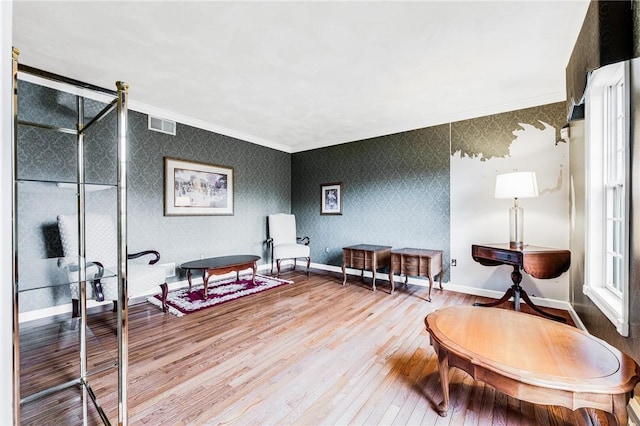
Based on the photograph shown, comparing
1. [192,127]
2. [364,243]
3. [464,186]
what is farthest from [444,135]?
[192,127]

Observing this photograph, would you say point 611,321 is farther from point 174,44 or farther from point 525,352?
point 174,44

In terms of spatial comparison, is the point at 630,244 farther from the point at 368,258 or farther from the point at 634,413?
the point at 368,258

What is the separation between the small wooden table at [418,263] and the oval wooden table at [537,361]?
1707 millimetres

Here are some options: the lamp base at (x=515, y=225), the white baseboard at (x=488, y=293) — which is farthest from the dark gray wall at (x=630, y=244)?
the lamp base at (x=515, y=225)

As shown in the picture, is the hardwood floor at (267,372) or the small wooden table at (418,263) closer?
the hardwood floor at (267,372)

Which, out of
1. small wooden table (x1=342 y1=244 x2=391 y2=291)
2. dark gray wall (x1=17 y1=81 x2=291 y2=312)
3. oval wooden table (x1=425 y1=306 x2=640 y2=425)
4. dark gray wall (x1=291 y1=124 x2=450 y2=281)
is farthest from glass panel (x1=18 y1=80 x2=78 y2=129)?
oval wooden table (x1=425 y1=306 x2=640 y2=425)

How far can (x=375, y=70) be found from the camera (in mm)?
2688

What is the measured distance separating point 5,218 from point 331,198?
191 inches

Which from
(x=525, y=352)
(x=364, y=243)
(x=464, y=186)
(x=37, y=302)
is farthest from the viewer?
(x=364, y=243)

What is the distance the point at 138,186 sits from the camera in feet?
11.8

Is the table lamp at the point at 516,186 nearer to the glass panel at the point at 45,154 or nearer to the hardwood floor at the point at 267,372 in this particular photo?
the hardwood floor at the point at 267,372

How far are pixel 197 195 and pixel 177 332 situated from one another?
2.20 metres

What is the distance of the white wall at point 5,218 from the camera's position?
505 millimetres

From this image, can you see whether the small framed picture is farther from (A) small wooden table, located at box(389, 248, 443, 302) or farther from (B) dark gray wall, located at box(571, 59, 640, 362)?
(B) dark gray wall, located at box(571, 59, 640, 362)
